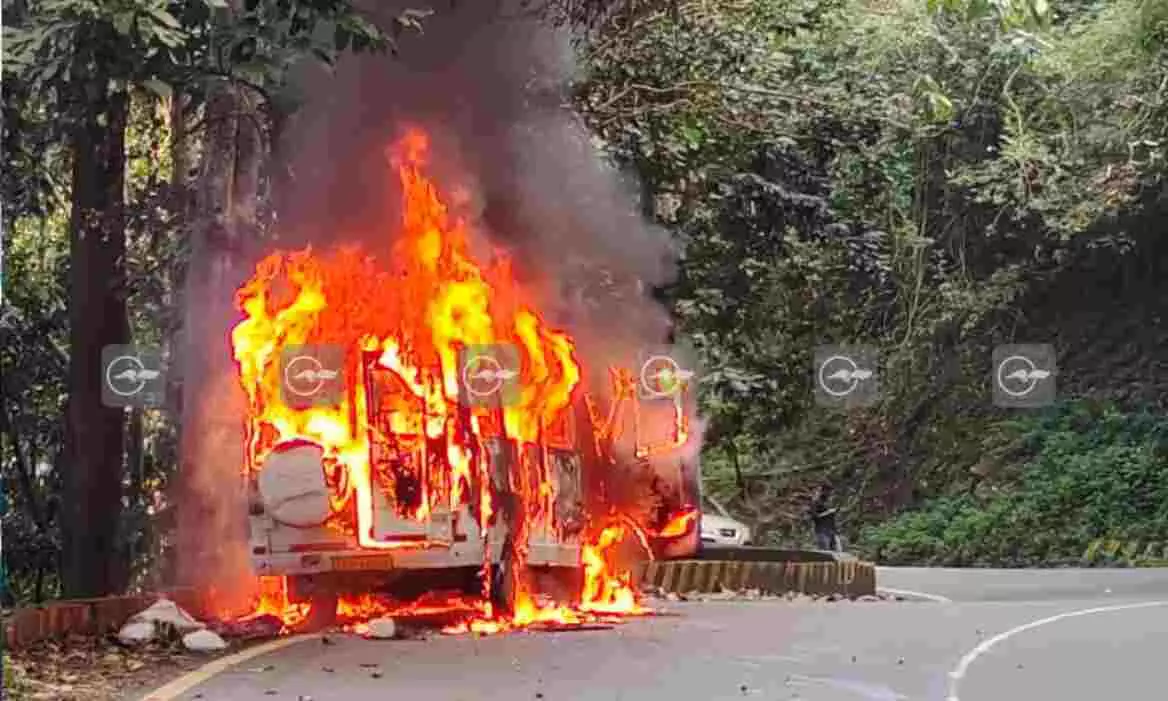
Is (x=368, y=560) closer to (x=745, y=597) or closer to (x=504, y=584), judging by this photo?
(x=504, y=584)

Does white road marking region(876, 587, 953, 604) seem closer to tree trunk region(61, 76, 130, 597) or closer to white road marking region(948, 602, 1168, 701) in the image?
white road marking region(948, 602, 1168, 701)

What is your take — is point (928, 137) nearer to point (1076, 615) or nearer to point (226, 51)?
point (1076, 615)

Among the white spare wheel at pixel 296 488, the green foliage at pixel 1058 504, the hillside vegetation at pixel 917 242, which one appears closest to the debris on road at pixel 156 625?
the white spare wheel at pixel 296 488

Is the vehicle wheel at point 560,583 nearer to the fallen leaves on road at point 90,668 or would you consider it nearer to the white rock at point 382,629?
the white rock at point 382,629

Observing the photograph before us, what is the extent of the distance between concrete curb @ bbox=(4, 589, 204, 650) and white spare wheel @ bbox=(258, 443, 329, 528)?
107 cm

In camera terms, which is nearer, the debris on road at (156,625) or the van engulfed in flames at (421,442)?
the debris on road at (156,625)

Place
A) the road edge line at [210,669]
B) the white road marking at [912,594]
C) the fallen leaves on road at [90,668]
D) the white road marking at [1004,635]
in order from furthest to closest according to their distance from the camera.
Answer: the white road marking at [912,594]
the white road marking at [1004,635]
the road edge line at [210,669]
the fallen leaves on road at [90,668]

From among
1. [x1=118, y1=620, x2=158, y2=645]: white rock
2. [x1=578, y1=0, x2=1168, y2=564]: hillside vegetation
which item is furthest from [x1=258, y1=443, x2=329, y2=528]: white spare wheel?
[x1=578, y1=0, x2=1168, y2=564]: hillside vegetation

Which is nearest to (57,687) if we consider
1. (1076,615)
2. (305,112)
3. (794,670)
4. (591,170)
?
(794,670)

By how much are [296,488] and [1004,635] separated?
5.49 metres

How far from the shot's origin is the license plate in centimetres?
1170

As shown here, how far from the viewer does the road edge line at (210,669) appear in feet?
28.5

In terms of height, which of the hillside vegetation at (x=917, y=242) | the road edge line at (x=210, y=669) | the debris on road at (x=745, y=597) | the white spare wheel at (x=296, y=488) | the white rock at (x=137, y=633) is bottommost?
the debris on road at (x=745, y=597)

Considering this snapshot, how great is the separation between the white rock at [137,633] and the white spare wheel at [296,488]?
135 centimetres
